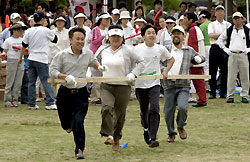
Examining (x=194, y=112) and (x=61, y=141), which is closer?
(x=61, y=141)

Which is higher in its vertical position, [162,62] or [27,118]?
[162,62]

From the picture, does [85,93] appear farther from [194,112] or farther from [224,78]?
[224,78]

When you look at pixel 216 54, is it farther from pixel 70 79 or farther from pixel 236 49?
pixel 70 79

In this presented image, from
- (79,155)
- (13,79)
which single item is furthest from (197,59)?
(13,79)

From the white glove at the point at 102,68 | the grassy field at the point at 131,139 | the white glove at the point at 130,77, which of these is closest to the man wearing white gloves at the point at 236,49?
the grassy field at the point at 131,139

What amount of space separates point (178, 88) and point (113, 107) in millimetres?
1373

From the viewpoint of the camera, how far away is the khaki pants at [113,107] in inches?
375

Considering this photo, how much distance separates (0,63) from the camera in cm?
1791

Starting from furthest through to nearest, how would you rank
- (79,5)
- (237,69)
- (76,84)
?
1. (79,5)
2. (237,69)
3. (76,84)

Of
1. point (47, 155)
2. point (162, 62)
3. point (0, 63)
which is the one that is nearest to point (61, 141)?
point (47, 155)

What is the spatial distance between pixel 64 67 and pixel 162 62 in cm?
229

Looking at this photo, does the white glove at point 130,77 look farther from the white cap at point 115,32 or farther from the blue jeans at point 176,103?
the blue jeans at point 176,103

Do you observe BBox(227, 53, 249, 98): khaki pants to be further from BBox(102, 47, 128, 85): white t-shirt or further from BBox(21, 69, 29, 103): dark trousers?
BBox(102, 47, 128, 85): white t-shirt

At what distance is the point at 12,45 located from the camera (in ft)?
52.4
